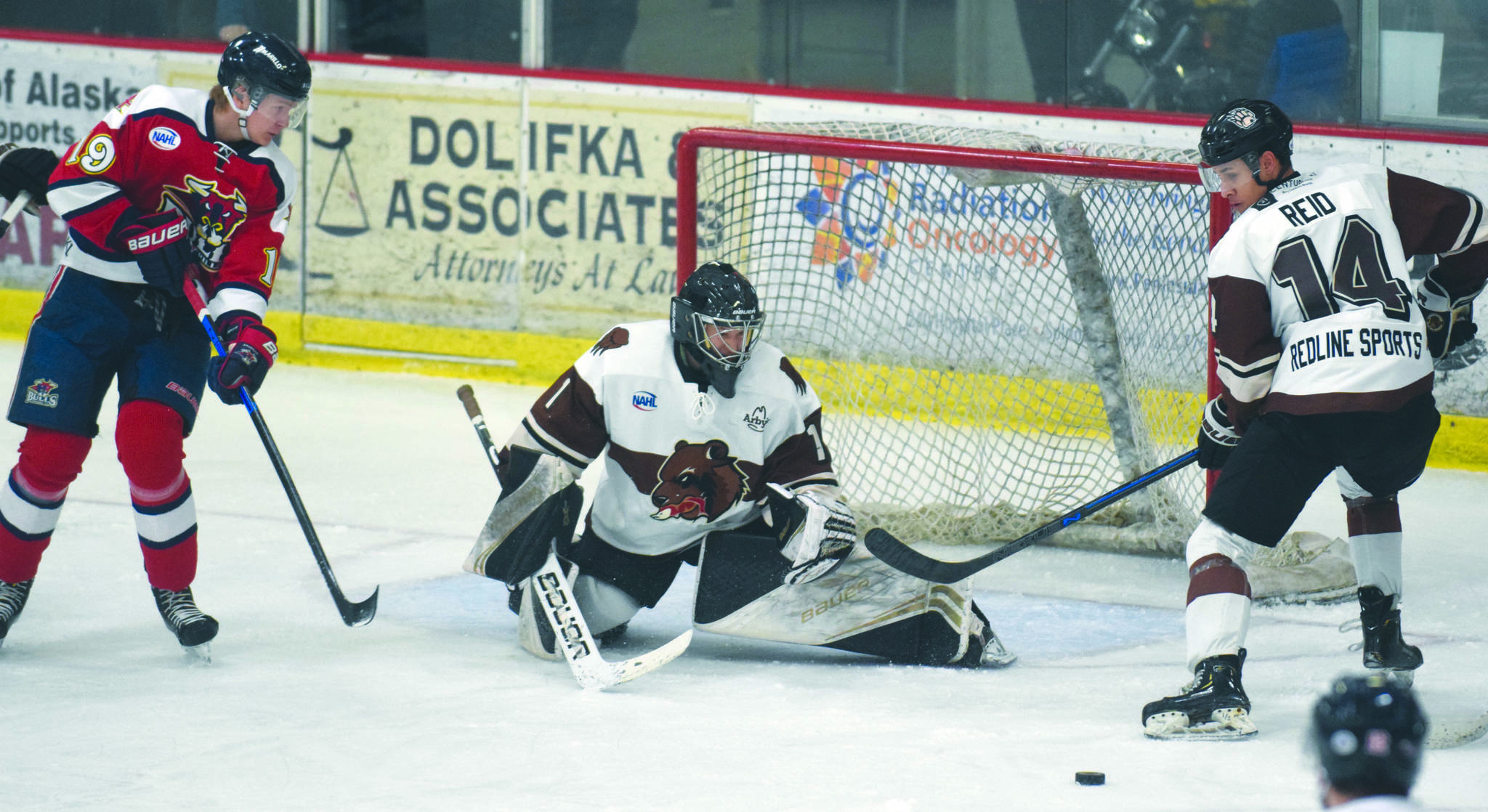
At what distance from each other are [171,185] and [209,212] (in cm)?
A: 9

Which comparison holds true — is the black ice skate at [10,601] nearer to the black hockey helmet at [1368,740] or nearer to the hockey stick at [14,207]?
the hockey stick at [14,207]

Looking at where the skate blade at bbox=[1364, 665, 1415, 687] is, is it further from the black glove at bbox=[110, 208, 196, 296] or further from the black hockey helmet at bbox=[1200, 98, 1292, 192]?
the black glove at bbox=[110, 208, 196, 296]

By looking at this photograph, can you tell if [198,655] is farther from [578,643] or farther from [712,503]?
[712,503]

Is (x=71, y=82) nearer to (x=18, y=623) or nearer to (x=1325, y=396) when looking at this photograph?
(x=18, y=623)

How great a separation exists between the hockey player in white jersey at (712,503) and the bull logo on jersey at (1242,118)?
3.01 ft

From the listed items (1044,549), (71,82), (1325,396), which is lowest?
(1044,549)

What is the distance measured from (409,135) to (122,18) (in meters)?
1.40

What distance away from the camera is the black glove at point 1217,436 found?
3.28 m

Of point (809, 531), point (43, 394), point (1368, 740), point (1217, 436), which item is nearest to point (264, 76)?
point (43, 394)

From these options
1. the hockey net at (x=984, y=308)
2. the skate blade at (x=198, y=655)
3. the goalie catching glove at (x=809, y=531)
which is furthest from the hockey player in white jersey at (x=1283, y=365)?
the skate blade at (x=198, y=655)

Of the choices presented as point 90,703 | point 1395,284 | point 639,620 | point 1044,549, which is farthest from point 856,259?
point 90,703

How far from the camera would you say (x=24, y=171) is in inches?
144

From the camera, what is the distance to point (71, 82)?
7.34 metres

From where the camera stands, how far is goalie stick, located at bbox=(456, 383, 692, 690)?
3416 mm
